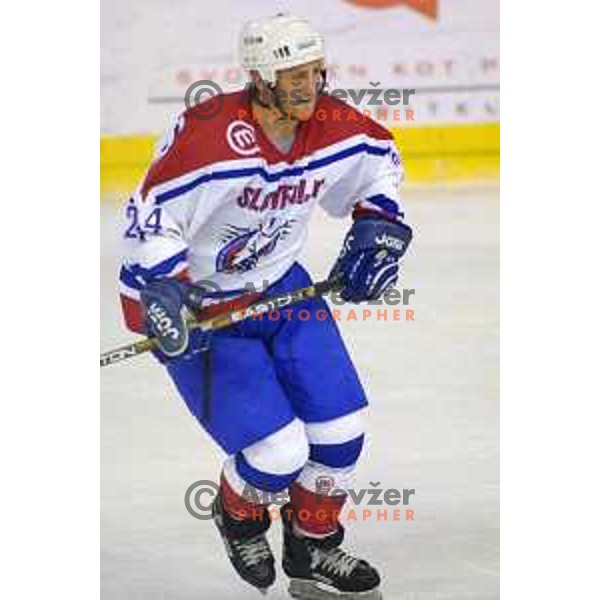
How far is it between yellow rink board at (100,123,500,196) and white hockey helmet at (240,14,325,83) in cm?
26

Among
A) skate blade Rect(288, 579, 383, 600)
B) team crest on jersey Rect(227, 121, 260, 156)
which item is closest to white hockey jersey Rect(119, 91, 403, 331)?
team crest on jersey Rect(227, 121, 260, 156)

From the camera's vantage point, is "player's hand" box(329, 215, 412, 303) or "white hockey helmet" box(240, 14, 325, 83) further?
"player's hand" box(329, 215, 412, 303)

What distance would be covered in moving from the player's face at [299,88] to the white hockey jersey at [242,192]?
0.12 ft

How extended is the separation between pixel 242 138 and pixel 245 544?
84 cm

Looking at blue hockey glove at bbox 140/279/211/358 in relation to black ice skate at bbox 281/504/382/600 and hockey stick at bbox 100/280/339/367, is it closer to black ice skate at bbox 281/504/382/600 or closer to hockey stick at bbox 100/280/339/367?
hockey stick at bbox 100/280/339/367

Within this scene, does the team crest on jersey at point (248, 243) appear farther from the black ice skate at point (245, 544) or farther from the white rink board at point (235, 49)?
the black ice skate at point (245, 544)

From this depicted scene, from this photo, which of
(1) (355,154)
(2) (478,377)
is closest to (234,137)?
(1) (355,154)

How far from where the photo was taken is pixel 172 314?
6672mm

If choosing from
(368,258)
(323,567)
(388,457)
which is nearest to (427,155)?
(368,258)

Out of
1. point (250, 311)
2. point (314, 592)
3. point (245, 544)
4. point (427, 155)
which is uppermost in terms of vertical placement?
point (427, 155)

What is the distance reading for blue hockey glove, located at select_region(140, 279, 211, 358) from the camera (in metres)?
6.66

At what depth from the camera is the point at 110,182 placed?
682 centimetres

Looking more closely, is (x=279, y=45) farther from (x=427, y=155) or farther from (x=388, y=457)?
(x=388, y=457)

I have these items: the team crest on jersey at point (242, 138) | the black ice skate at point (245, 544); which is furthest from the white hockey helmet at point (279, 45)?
the black ice skate at point (245, 544)
